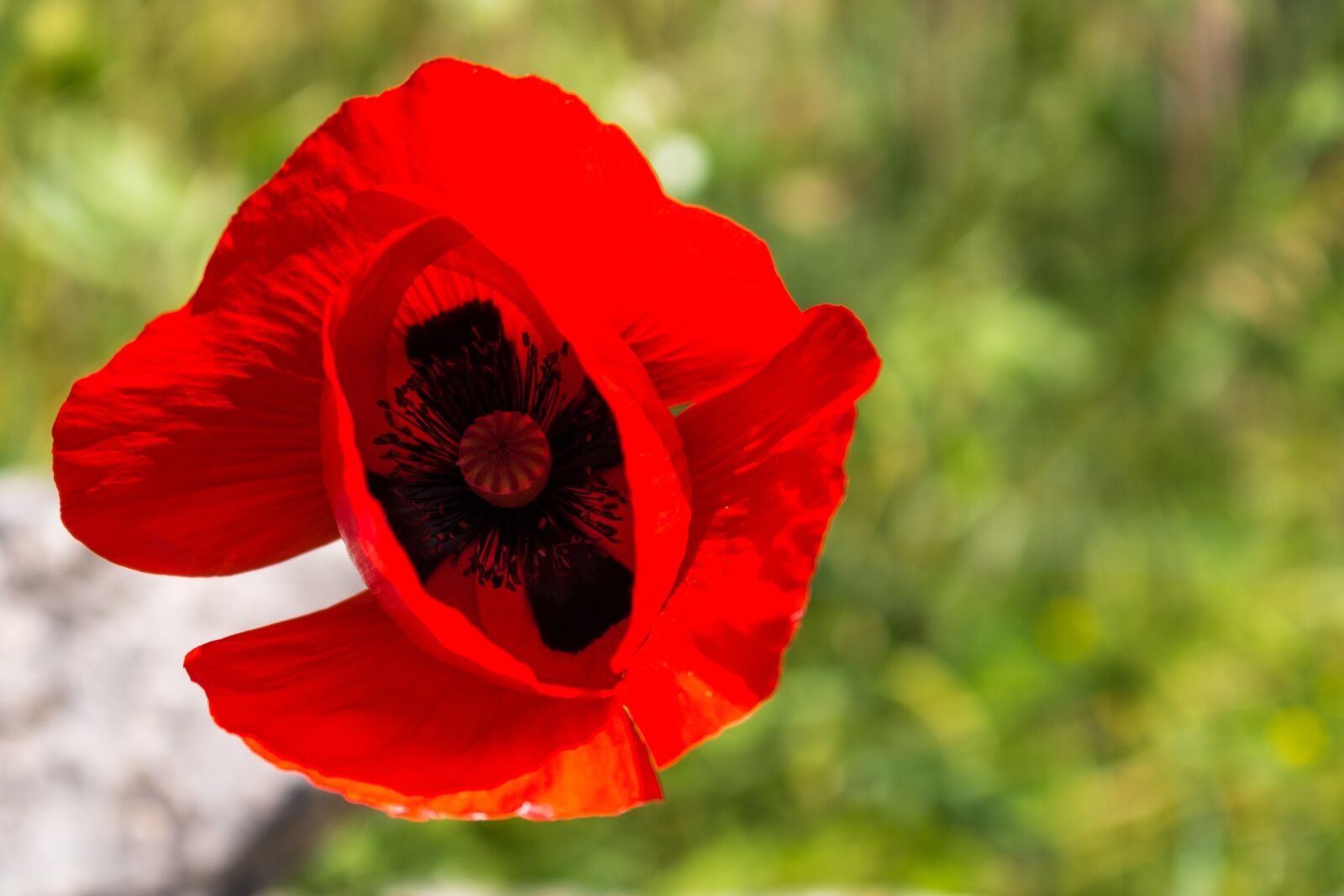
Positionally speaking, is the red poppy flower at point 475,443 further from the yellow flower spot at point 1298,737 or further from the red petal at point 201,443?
the yellow flower spot at point 1298,737

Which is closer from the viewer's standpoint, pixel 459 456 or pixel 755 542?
pixel 755 542

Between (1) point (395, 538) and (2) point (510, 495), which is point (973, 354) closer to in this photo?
(2) point (510, 495)

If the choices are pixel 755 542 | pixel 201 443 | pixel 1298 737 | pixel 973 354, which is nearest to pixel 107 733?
pixel 201 443

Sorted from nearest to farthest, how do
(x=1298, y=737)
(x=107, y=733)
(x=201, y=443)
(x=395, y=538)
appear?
(x=395, y=538) → (x=201, y=443) → (x=107, y=733) → (x=1298, y=737)

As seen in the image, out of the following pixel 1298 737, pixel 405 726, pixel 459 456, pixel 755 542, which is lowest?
pixel 405 726

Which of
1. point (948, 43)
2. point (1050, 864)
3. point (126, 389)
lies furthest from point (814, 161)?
point (126, 389)

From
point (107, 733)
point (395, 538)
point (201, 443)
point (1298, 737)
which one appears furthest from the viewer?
point (1298, 737)
